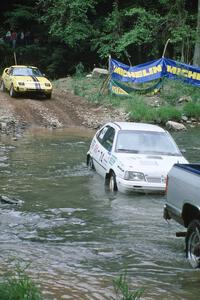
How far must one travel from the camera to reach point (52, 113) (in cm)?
2638

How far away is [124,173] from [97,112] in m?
14.4

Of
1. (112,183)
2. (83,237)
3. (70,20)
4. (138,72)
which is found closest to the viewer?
(83,237)

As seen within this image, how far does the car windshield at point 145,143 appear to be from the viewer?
13.7 meters

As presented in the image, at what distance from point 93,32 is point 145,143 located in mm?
26986

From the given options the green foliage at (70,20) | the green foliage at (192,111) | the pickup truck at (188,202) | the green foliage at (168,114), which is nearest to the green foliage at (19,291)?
the pickup truck at (188,202)

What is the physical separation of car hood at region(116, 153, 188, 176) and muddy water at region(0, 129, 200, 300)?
1.99 feet

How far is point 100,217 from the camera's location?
10750 mm

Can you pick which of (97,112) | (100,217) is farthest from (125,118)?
(100,217)

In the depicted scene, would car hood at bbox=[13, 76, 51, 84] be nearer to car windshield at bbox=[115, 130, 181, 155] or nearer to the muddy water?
the muddy water

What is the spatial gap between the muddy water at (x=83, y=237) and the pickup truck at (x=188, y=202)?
Answer: 0.31 m

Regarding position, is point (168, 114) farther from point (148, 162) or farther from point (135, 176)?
point (135, 176)

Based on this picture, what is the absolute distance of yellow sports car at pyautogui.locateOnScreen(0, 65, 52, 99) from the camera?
2762 cm

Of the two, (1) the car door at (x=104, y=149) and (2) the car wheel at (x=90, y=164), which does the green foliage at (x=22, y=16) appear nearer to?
(2) the car wheel at (x=90, y=164)

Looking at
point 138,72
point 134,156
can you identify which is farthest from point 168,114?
point 134,156
